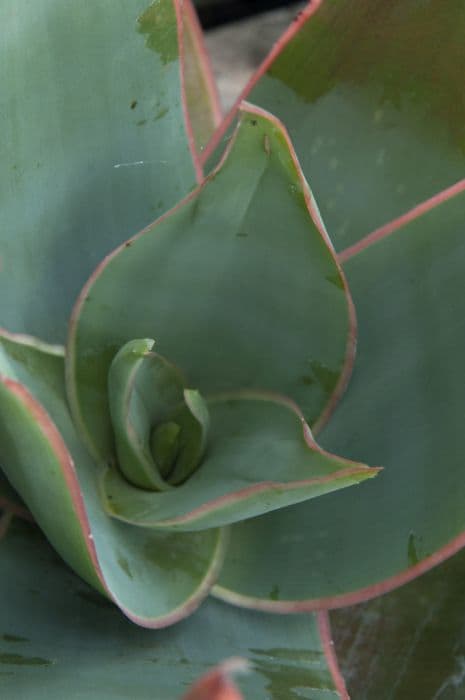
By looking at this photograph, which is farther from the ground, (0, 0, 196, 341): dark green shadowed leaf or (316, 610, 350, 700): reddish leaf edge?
(0, 0, 196, 341): dark green shadowed leaf

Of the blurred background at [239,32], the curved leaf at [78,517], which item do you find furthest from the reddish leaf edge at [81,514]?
the blurred background at [239,32]

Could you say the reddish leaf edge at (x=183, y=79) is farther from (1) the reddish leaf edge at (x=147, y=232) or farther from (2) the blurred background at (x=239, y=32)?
(2) the blurred background at (x=239, y=32)

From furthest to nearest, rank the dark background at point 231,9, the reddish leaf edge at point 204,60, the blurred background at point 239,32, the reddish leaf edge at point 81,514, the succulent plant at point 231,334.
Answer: the dark background at point 231,9 < the blurred background at point 239,32 < the reddish leaf edge at point 204,60 < the succulent plant at point 231,334 < the reddish leaf edge at point 81,514

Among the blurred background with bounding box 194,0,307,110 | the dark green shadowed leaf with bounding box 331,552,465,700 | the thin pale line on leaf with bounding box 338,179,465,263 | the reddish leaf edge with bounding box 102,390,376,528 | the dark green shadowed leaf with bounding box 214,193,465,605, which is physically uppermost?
the thin pale line on leaf with bounding box 338,179,465,263

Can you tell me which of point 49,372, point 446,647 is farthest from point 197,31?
point 446,647

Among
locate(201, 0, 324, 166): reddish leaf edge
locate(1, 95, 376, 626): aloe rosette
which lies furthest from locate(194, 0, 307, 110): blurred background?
locate(1, 95, 376, 626): aloe rosette

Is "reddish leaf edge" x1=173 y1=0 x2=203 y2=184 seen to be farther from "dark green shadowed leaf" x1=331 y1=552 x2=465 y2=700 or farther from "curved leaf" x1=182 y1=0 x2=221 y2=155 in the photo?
"dark green shadowed leaf" x1=331 y1=552 x2=465 y2=700

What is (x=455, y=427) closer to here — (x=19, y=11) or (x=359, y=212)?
(x=359, y=212)
